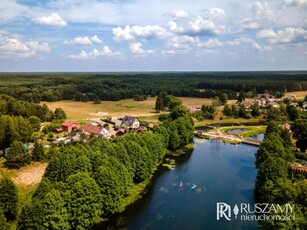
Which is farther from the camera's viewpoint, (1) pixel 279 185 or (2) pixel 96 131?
(2) pixel 96 131

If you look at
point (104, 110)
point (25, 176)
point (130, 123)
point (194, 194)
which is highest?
point (130, 123)

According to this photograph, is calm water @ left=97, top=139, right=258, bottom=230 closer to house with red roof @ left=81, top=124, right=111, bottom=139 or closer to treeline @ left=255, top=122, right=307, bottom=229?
treeline @ left=255, top=122, right=307, bottom=229

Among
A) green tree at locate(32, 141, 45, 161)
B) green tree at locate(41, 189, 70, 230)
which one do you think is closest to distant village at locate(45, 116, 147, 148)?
green tree at locate(32, 141, 45, 161)

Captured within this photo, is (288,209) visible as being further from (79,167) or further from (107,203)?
(79,167)

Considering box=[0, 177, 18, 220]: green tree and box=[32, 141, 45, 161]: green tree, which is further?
box=[32, 141, 45, 161]: green tree

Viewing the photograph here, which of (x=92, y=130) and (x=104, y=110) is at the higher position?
(x=92, y=130)

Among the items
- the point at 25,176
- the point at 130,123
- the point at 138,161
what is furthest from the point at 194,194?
the point at 130,123

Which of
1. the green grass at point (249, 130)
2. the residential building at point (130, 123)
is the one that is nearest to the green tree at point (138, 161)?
the residential building at point (130, 123)

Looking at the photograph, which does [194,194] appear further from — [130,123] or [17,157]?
[130,123]
